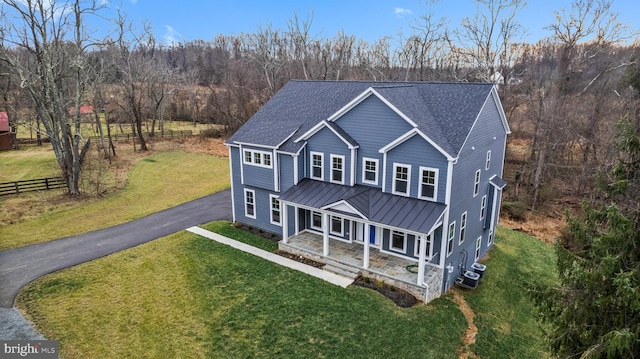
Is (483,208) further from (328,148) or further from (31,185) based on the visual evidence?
(31,185)

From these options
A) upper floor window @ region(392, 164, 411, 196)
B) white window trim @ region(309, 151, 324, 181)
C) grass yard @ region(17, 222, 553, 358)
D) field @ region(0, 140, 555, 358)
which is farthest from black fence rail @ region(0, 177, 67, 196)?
upper floor window @ region(392, 164, 411, 196)

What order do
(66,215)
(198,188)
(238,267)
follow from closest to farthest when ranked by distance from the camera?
(238,267) < (66,215) < (198,188)

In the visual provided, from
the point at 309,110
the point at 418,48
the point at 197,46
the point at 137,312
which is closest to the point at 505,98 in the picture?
the point at 418,48

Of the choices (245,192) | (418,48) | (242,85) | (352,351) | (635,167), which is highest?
(418,48)

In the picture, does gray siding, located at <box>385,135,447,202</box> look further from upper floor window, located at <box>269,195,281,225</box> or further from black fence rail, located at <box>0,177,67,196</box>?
black fence rail, located at <box>0,177,67,196</box>

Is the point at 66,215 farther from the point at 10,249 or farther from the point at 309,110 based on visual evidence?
the point at 309,110
